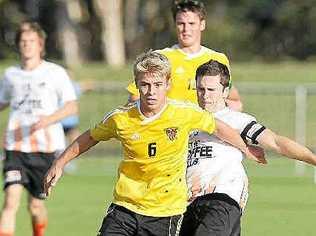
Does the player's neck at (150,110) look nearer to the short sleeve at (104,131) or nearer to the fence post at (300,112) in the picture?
the short sleeve at (104,131)

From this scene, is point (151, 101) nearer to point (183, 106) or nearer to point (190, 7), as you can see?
point (183, 106)

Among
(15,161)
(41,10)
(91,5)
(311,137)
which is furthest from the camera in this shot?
(41,10)

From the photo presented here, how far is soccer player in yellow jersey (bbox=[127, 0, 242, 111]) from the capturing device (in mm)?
9453

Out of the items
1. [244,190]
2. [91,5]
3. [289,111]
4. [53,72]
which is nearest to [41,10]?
[91,5]

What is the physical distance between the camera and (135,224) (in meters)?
7.46

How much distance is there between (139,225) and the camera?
746 centimetres

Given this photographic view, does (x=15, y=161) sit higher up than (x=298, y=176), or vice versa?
(x=15, y=161)

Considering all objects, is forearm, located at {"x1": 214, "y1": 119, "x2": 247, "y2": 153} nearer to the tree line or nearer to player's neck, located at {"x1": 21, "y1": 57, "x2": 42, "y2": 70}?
player's neck, located at {"x1": 21, "y1": 57, "x2": 42, "y2": 70}

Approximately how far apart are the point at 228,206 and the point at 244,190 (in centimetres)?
29

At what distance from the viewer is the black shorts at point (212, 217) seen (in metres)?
7.45

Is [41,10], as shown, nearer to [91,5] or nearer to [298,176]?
[91,5]

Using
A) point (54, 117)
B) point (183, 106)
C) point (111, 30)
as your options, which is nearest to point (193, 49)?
point (54, 117)

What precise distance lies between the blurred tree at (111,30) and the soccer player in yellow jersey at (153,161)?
31719 mm

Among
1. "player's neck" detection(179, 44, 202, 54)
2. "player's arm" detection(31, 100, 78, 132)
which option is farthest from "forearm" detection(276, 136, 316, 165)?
"player's arm" detection(31, 100, 78, 132)
